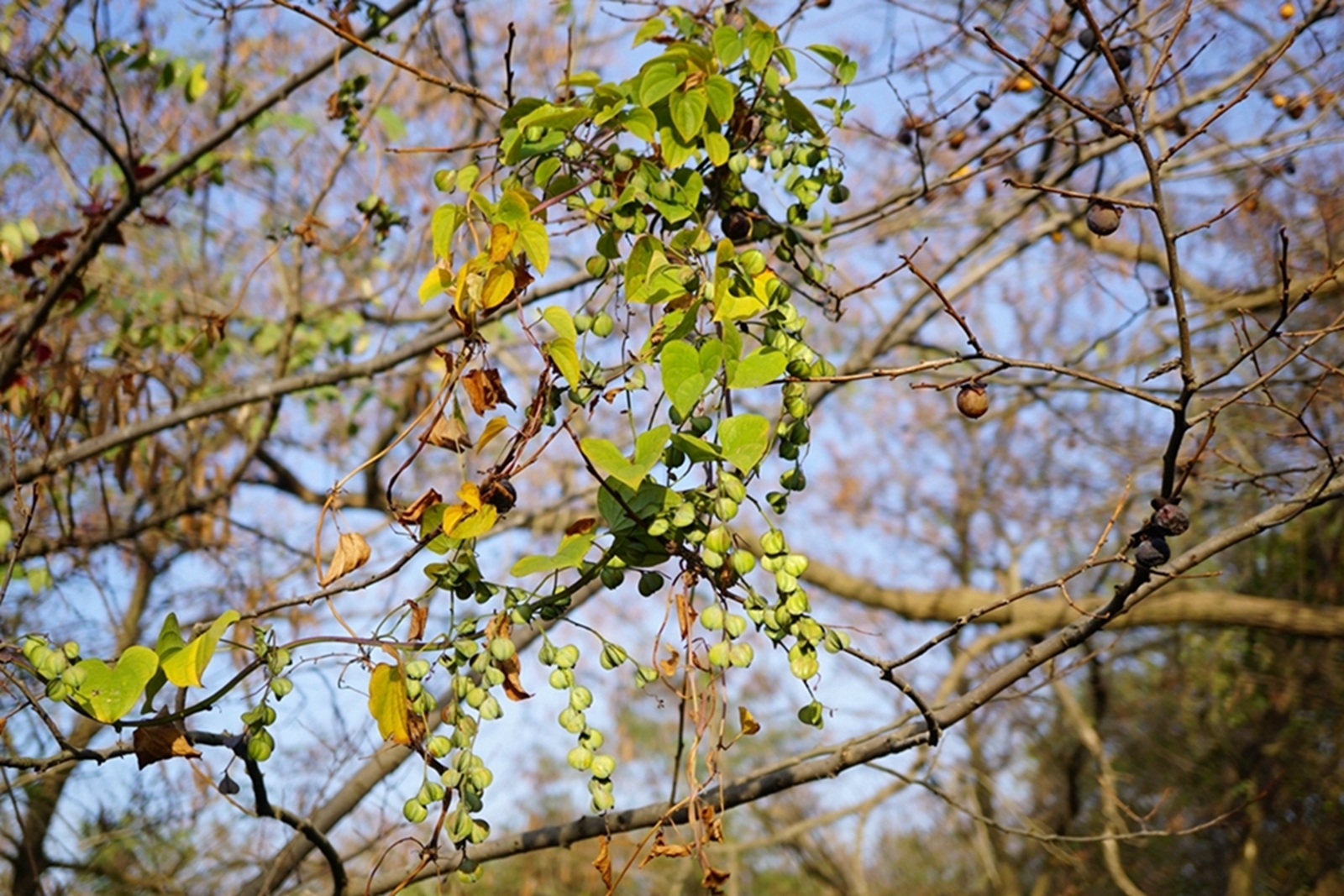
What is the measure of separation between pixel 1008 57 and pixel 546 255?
47 centimetres

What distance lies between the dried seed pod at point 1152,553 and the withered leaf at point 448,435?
678 millimetres

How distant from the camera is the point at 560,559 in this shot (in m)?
1.01

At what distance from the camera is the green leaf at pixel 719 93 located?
1213 mm

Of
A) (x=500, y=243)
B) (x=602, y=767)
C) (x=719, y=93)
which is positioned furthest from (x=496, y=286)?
(x=602, y=767)

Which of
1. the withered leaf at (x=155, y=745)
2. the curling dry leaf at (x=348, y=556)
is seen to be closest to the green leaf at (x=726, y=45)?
the curling dry leaf at (x=348, y=556)

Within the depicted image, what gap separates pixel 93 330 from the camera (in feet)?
12.3

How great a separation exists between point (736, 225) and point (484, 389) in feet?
1.44

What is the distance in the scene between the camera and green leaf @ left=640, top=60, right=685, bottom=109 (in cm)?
120

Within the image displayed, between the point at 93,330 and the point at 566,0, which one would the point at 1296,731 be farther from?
the point at 93,330

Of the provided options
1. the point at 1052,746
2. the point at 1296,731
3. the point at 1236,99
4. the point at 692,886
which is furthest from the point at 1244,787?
the point at 1236,99

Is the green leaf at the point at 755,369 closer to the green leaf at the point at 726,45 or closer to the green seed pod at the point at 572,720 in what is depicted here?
the green seed pod at the point at 572,720

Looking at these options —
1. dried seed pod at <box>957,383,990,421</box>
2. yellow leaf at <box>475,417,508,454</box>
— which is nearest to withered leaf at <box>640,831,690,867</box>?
yellow leaf at <box>475,417,508,454</box>

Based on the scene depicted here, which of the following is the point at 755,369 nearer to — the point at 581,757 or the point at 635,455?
the point at 635,455

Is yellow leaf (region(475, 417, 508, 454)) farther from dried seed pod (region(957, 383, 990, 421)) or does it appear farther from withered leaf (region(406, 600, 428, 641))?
dried seed pod (region(957, 383, 990, 421))
